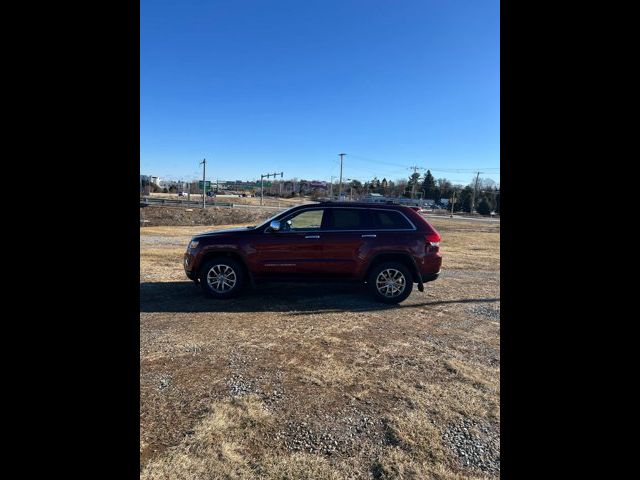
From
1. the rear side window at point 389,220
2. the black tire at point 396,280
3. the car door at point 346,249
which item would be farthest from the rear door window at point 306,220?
the black tire at point 396,280

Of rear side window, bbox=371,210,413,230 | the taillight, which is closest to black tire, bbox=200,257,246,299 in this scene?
rear side window, bbox=371,210,413,230

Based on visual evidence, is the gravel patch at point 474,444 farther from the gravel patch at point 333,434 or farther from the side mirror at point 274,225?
the side mirror at point 274,225

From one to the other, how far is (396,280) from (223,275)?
306cm

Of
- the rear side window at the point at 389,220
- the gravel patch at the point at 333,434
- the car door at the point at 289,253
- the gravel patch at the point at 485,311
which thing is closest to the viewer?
the gravel patch at the point at 333,434

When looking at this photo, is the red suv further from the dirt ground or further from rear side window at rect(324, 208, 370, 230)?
the dirt ground

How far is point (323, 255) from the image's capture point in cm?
634

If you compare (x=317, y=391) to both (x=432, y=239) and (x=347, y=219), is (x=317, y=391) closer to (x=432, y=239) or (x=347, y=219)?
(x=347, y=219)

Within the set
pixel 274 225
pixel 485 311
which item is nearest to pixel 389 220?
pixel 274 225

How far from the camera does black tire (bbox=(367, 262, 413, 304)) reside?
637 centimetres

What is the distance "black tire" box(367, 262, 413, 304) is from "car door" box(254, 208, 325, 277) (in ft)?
3.14

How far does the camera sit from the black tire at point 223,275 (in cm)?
636

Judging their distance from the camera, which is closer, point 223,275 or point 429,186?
point 223,275
